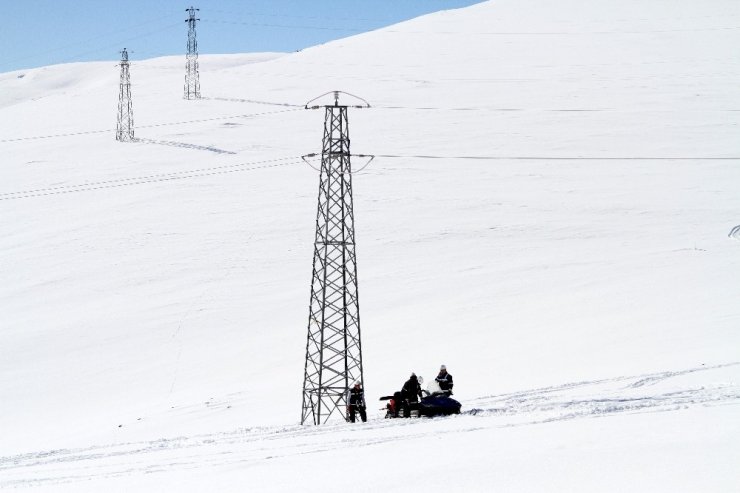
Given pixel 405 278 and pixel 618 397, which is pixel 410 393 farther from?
pixel 405 278

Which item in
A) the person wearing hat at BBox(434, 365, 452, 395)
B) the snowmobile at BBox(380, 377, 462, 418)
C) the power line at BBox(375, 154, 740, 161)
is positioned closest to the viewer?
the snowmobile at BBox(380, 377, 462, 418)

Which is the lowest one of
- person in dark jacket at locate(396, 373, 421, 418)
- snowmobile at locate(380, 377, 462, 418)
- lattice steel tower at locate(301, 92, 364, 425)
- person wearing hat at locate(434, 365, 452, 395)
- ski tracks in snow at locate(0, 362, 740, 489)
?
ski tracks in snow at locate(0, 362, 740, 489)

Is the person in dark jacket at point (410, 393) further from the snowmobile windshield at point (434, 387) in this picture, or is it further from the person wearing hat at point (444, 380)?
the person wearing hat at point (444, 380)

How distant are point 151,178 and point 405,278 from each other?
22379 mm

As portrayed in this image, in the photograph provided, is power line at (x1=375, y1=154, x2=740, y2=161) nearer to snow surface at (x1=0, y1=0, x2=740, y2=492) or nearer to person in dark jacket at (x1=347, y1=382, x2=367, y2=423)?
snow surface at (x1=0, y1=0, x2=740, y2=492)

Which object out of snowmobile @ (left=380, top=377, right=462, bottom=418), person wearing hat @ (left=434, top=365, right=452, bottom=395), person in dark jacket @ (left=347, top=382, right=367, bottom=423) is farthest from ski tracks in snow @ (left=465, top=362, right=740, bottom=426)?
person in dark jacket @ (left=347, top=382, right=367, bottom=423)

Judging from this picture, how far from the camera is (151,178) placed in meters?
54.9

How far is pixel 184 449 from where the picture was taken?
1822 cm

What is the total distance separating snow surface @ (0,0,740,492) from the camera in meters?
15.1

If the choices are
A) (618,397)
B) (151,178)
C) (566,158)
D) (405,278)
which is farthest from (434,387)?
(151,178)

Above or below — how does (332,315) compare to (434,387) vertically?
above

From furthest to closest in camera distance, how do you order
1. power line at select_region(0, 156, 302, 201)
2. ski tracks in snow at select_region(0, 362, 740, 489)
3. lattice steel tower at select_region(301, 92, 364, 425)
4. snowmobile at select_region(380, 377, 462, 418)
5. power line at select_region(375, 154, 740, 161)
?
power line at select_region(0, 156, 302, 201)
power line at select_region(375, 154, 740, 161)
lattice steel tower at select_region(301, 92, 364, 425)
snowmobile at select_region(380, 377, 462, 418)
ski tracks in snow at select_region(0, 362, 740, 489)

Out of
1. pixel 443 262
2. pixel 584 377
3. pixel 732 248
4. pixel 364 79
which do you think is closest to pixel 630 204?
pixel 732 248

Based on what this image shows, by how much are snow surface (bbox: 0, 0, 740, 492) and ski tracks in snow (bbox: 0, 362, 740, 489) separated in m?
0.13
